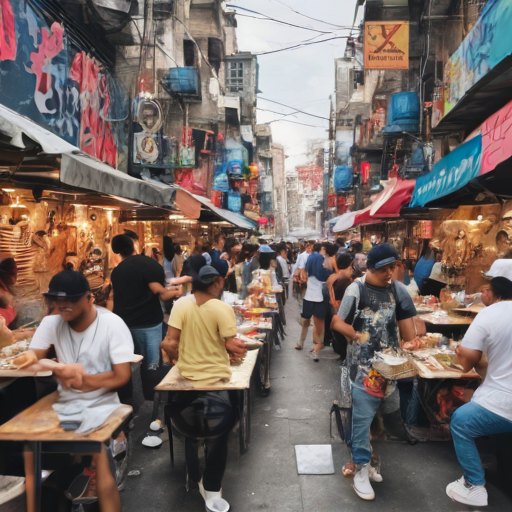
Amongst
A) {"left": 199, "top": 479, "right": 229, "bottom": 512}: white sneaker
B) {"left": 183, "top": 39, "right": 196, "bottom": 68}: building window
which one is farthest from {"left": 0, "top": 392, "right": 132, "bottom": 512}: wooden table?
{"left": 183, "top": 39, "right": 196, "bottom": 68}: building window

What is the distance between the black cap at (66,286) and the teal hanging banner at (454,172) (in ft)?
18.0

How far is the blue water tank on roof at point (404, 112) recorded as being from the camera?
594 inches

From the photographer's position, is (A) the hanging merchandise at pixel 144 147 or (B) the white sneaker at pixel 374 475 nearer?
(B) the white sneaker at pixel 374 475

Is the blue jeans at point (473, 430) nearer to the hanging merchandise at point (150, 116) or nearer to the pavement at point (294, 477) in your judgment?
the pavement at point (294, 477)

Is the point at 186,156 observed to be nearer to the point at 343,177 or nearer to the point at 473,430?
the point at 473,430

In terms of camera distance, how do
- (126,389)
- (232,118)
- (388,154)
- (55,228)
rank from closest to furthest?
1. (126,389)
2. (55,228)
3. (388,154)
4. (232,118)

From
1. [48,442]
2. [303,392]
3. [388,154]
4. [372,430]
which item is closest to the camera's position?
[48,442]

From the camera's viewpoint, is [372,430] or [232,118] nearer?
[372,430]

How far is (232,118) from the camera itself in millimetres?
28969

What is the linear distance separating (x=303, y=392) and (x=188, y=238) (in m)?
12.7

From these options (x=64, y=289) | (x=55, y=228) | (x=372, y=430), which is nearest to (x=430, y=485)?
(x=372, y=430)

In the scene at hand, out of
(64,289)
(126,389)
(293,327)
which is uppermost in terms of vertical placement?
(64,289)

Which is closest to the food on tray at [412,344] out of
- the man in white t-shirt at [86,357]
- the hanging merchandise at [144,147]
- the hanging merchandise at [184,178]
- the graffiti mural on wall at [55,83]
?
the man in white t-shirt at [86,357]

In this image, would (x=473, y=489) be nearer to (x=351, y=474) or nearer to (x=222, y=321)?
(x=351, y=474)
